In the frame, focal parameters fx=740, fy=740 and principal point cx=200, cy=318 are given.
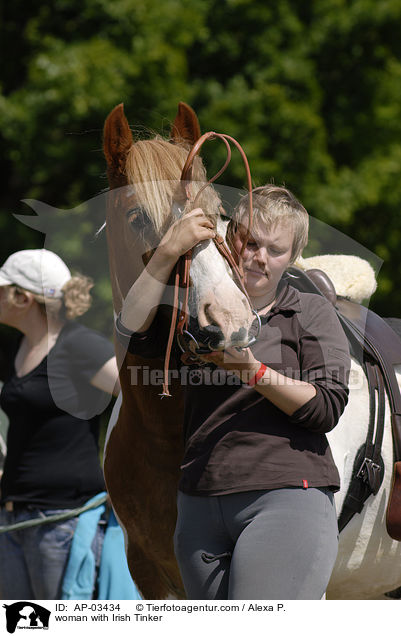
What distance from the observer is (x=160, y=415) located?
7.61 ft

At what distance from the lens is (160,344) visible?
2027mm

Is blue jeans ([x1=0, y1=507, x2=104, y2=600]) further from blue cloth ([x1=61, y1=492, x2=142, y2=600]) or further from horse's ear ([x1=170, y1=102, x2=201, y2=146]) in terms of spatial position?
horse's ear ([x1=170, y1=102, x2=201, y2=146])

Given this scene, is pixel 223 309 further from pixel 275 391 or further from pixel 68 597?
pixel 68 597

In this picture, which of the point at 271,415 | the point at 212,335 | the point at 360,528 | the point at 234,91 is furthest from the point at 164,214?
the point at 234,91

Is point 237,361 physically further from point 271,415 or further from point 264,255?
point 264,255

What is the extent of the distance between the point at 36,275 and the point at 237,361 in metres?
1.86

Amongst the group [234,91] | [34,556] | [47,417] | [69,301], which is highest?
[234,91]

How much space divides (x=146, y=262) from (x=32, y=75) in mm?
7494

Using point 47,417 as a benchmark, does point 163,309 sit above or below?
above

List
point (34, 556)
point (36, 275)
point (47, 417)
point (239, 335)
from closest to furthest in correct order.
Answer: point (239, 335)
point (34, 556)
point (47, 417)
point (36, 275)

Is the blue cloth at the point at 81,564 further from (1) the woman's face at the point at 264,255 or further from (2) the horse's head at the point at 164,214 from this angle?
(1) the woman's face at the point at 264,255
